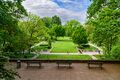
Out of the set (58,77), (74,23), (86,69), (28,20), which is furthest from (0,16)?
(74,23)

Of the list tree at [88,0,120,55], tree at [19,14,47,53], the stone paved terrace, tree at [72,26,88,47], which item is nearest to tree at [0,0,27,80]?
the stone paved terrace

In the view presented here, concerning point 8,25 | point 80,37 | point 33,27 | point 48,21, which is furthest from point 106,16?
point 48,21

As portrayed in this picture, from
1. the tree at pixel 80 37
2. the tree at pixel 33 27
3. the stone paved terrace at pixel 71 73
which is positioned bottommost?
the stone paved terrace at pixel 71 73

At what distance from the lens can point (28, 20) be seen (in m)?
27.1

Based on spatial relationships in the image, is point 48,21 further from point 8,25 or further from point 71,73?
point 8,25

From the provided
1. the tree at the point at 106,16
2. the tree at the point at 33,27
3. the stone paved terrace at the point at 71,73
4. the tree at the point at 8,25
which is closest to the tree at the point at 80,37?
the tree at the point at 33,27

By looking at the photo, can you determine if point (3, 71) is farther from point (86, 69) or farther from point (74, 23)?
point (74, 23)

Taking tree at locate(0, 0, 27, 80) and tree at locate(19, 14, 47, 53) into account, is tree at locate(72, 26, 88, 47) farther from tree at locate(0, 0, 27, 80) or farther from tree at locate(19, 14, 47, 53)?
tree at locate(0, 0, 27, 80)

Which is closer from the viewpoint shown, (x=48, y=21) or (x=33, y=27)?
(x=33, y=27)

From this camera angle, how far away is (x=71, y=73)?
11.8 m

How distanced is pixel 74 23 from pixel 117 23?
217ft

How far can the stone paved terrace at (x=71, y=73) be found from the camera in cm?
1088

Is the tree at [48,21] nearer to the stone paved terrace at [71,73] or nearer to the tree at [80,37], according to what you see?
the tree at [80,37]

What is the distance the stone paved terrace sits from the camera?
35.7 feet
